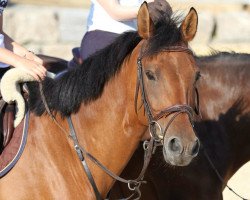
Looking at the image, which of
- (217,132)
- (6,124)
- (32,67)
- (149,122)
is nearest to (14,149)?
(6,124)

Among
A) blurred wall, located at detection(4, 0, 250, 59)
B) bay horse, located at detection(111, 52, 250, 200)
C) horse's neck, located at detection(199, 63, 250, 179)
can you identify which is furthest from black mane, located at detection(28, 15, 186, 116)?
blurred wall, located at detection(4, 0, 250, 59)

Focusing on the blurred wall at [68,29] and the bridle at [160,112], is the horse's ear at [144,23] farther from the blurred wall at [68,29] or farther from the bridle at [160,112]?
the blurred wall at [68,29]

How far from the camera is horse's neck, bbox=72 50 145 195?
3797 millimetres

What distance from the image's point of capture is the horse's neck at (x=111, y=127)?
3.80 m

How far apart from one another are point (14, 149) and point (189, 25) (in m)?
1.13

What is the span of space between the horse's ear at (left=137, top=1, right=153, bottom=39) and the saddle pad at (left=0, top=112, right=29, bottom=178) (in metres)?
0.81

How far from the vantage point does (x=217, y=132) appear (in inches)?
193

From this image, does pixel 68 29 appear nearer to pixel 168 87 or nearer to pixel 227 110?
pixel 227 110

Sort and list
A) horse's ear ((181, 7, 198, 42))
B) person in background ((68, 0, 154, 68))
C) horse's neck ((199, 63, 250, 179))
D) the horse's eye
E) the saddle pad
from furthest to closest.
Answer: horse's neck ((199, 63, 250, 179))
person in background ((68, 0, 154, 68))
the saddle pad
horse's ear ((181, 7, 198, 42))
the horse's eye

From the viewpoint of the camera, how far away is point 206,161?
190 inches

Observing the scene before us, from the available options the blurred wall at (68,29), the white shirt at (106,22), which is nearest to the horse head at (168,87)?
the white shirt at (106,22)

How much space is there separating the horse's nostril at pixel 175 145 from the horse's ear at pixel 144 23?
0.56 meters

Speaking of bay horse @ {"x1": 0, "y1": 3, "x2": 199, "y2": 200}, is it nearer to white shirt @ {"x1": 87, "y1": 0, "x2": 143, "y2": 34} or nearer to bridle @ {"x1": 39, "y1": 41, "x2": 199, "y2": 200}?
bridle @ {"x1": 39, "y1": 41, "x2": 199, "y2": 200}

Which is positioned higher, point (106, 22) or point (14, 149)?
point (106, 22)
